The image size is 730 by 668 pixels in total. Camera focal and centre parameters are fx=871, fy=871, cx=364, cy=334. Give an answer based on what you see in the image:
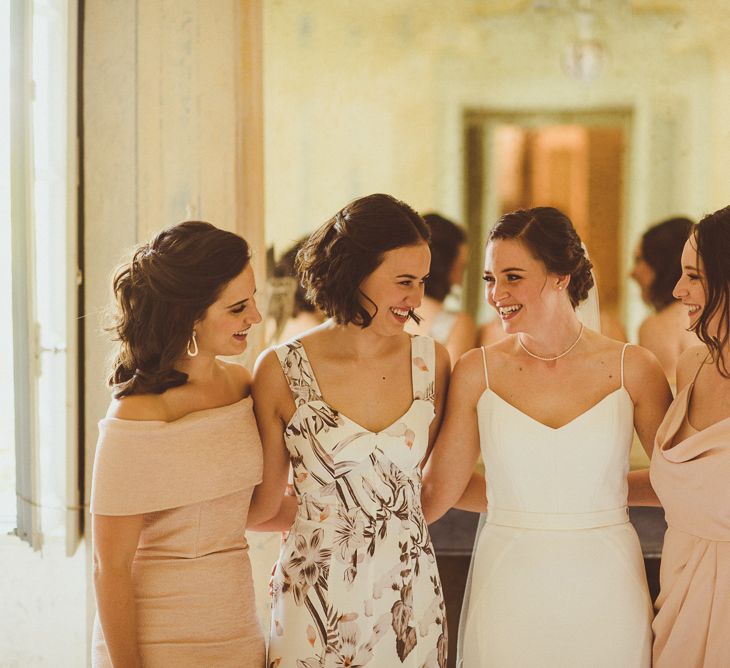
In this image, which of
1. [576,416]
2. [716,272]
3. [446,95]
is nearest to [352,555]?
[576,416]

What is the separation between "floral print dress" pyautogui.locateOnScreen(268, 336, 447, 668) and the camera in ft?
6.59

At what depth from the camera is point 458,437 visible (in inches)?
89.4

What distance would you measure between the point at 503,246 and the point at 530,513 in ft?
2.22

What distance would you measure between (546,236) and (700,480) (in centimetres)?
70

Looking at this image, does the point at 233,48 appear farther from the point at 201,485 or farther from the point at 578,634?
the point at 578,634

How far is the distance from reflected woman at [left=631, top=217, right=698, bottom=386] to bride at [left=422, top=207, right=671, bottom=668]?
132 centimetres

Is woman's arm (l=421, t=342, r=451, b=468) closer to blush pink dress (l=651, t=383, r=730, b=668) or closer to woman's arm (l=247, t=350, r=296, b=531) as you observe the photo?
woman's arm (l=247, t=350, r=296, b=531)

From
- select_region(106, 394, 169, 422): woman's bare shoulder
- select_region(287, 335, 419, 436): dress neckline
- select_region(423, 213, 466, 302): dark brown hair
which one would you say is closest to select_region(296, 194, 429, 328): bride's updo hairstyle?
select_region(287, 335, 419, 436): dress neckline

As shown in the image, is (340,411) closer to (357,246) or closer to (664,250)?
(357,246)

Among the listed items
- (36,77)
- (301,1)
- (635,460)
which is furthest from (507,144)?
(36,77)

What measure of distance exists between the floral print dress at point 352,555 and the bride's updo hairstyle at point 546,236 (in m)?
0.53

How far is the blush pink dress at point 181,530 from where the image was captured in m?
1.76

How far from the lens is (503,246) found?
2209 mm

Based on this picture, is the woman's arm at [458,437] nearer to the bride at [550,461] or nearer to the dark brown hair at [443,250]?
the bride at [550,461]
